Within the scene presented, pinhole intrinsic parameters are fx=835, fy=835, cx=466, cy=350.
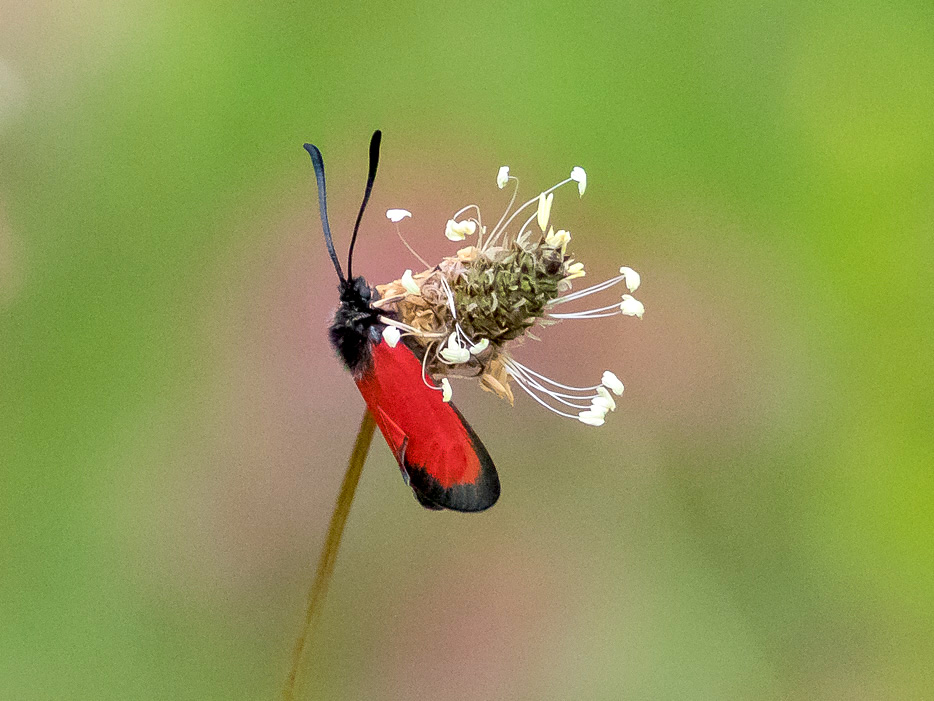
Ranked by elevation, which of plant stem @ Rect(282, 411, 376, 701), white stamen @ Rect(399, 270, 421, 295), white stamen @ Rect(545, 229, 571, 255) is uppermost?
white stamen @ Rect(545, 229, 571, 255)

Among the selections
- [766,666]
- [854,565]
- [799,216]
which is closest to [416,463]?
[766,666]

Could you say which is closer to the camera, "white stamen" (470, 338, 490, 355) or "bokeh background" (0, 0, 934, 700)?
"white stamen" (470, 338, 490, 355)

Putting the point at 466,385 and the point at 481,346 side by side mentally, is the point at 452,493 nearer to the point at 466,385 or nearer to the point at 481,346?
the point at 481,346

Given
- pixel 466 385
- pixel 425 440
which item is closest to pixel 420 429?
pixel 425 440

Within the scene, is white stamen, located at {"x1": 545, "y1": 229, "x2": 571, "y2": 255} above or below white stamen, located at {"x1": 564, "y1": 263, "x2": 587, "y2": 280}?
above

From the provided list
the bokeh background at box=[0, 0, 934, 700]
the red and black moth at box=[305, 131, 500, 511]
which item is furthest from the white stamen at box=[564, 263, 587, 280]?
the bokeh background at box=[0, 0, 934, 700]

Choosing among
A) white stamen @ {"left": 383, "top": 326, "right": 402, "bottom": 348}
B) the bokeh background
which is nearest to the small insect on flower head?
white stamen @ {"left": 383, "top": 326, "right": 402, "bottom": 348}

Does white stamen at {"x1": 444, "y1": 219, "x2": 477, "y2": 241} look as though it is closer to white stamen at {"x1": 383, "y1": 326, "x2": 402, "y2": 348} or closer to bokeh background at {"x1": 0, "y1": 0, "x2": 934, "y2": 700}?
white stamen at {"x1": 383, "y1": 326, "x2": 402, "y2": 348}

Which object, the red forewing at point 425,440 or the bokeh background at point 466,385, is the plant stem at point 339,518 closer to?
the red forewing at point 425,440

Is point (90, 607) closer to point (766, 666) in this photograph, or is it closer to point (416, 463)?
point (416, 463)
